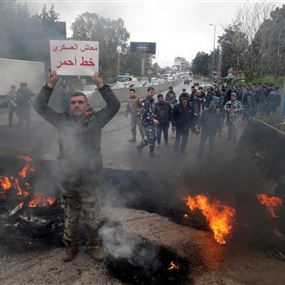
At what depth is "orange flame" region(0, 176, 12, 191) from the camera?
6.30 metres

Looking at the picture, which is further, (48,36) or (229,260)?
(48,36)

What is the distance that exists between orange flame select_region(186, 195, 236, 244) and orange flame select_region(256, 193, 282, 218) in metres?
0.51

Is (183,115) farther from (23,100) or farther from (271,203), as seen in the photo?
(23,100)

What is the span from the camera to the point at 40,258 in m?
4.21

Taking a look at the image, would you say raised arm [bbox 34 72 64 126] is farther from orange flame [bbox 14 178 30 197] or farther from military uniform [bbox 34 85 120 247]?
orange flame [bbox 14 178 30 197]

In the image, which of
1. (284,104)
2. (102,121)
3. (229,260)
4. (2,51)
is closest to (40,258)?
(102,121)

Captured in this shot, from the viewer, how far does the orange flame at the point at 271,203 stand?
5.31m

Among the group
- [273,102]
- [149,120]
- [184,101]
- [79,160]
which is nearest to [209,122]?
[184,101]

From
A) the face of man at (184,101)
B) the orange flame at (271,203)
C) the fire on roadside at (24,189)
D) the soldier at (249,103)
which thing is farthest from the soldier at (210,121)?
the soldier at (249,103)

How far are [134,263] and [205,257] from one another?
0.86 m

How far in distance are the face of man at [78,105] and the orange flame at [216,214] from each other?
239cm

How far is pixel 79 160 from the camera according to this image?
13.9 feet

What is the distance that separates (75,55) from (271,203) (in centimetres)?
406

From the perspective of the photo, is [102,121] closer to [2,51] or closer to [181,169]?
[181,169]
